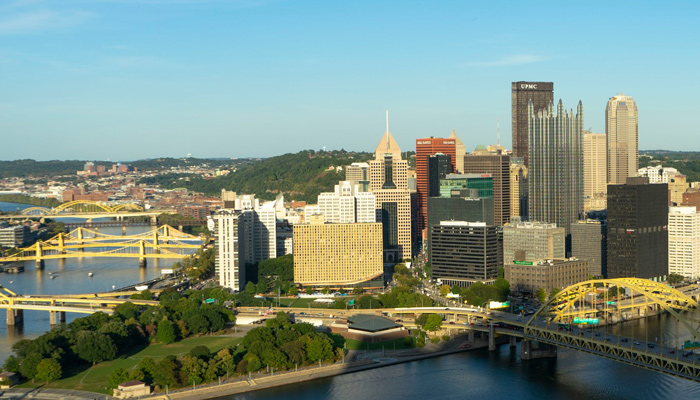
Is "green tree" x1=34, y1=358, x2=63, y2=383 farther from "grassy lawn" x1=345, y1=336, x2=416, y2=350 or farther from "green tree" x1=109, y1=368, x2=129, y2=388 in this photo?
"grassy lawn" x1=345, y1=336, x2=416, y2=350

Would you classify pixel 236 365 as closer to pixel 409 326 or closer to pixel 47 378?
pixel 47 378

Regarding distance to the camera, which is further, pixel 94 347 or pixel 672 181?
pixel 672 181

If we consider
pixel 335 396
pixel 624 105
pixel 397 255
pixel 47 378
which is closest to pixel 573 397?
pixel 335 396

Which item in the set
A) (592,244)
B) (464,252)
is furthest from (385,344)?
(592,244)

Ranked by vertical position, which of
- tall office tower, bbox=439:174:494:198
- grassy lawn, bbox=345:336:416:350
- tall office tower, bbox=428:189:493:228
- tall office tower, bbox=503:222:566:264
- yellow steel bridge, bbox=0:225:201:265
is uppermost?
tall office tower, bbox=439:174:494:198

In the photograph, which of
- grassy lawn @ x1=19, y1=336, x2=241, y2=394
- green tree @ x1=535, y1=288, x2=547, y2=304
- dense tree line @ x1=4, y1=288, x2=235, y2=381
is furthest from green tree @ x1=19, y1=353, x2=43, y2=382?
green tree @ x1=535, y1=288, x2=547, y2=304

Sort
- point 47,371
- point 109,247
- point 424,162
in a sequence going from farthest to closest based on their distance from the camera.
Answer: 1. point 109,247
2. point 424,162
3. point 47,371

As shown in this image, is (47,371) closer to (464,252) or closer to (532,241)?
(464,252)

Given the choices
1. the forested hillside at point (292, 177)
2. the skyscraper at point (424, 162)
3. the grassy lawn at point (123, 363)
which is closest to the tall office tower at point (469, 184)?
the skyscraper at point (424, 162)
